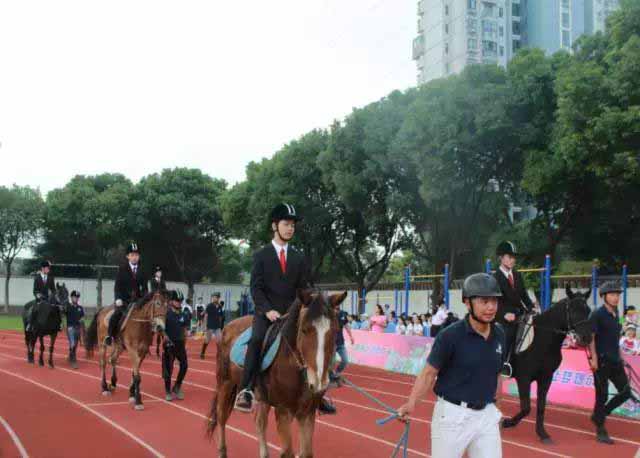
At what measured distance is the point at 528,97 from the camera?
29438 millimetres

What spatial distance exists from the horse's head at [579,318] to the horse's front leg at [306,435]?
16.6 feet

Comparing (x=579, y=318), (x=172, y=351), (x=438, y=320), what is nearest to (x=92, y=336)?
(x=172, y=351)

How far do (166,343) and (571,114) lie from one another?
638 inches

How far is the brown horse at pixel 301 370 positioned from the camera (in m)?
6.29

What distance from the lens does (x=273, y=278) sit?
24.8 ft

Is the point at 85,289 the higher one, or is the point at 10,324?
the point at 85,289

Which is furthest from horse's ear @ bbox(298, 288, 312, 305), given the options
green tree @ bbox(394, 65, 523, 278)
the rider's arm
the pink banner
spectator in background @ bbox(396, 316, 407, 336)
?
green tree @ bbox(394, 65, 523, 278)

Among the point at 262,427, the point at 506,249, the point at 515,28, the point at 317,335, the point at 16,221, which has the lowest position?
the point at 262,427

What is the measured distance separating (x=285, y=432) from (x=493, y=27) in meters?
74.3

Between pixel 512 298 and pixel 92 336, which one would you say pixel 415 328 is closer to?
pixel 92 336

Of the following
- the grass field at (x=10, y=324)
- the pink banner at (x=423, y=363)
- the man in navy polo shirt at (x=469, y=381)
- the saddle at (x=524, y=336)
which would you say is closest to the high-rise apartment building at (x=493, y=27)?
the grass field at (x=10, y=324)

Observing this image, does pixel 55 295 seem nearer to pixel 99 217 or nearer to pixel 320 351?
pixel 320 351

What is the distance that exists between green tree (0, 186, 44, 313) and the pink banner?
131 feet

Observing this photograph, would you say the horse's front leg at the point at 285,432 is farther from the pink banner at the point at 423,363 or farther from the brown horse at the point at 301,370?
the pink banner at the point at 423,363
